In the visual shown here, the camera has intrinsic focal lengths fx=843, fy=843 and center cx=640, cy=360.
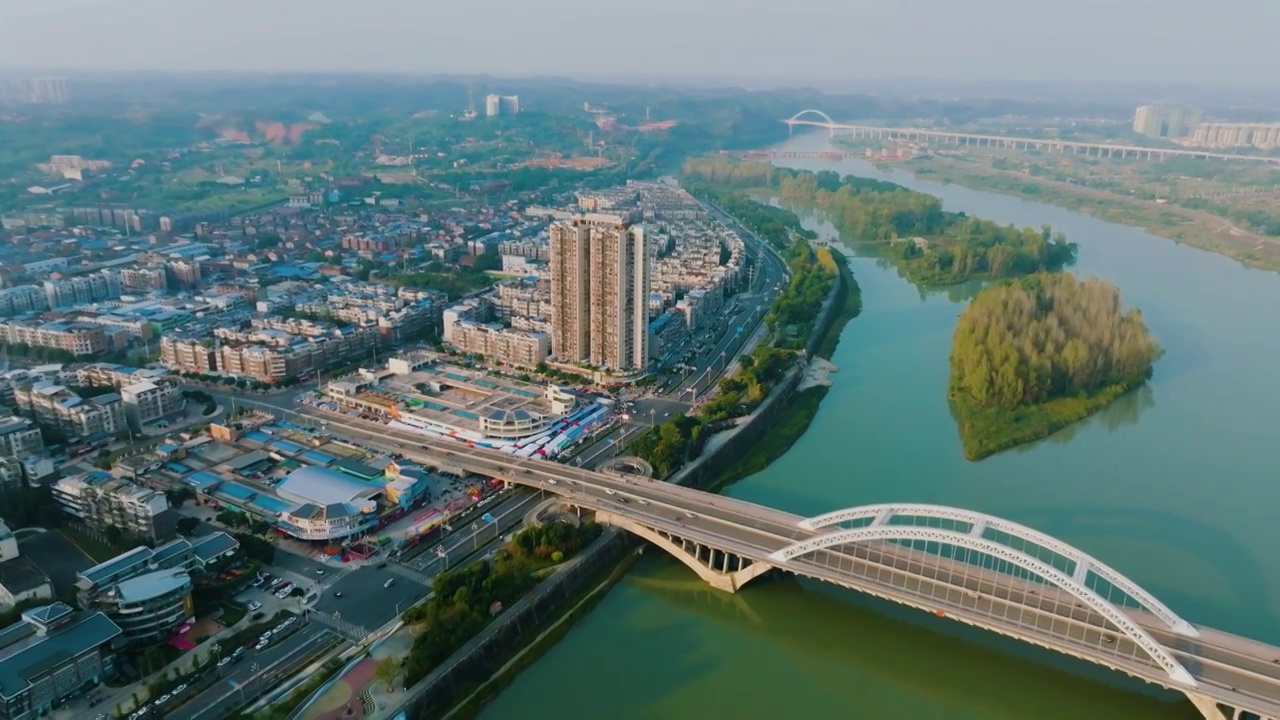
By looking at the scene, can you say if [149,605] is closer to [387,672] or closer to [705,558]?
[387,672]

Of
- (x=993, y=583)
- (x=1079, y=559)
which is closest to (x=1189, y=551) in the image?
(x=1079, y=559)

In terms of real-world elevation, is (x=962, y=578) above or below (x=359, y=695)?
above

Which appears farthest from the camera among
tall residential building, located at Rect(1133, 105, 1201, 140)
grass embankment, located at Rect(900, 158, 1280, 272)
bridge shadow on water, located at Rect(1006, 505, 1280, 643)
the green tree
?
tall residential building, located at Rect(1133, 105, 1201, 140)

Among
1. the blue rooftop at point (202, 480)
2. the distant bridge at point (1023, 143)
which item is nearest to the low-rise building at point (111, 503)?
the blue rooftop at point (202, 480)

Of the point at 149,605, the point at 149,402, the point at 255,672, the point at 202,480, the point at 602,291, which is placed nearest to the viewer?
Answer: the point at 255,672

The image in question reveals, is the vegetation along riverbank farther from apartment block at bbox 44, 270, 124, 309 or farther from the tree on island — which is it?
apartment block at bbox 44, 270, 124, 309

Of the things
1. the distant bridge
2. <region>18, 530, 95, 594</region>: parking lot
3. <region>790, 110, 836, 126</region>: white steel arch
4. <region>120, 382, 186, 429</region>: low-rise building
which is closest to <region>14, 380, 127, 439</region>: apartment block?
<region>120, 382, 186, 429</region>: low-rise building

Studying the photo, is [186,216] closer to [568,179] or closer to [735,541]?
[568,179]
